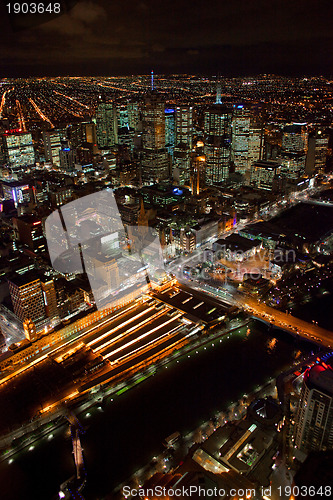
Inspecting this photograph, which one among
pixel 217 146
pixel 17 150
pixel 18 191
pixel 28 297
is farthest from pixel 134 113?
pixel 28 297

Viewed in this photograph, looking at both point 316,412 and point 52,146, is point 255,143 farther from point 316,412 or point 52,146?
point 316,412

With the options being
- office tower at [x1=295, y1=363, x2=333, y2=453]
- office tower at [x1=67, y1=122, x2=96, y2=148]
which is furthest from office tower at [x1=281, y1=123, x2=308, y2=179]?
office tower at [x1=295, y1=363, x2=333, y2=453]

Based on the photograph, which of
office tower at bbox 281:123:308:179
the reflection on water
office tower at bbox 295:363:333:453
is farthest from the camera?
office tower at bbox 281:123:308:179

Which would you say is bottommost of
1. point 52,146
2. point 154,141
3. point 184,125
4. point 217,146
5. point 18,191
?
point 18,191

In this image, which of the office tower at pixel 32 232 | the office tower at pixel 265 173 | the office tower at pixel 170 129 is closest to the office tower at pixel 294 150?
the office tower at pixel 265 173

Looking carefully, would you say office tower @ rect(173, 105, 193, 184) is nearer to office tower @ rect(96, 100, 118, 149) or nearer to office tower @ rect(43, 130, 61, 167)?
office tower @ rect(96, 100, 118, 149)

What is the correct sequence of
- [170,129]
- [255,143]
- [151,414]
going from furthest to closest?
1. [170,129]
2. [255,143]
3. [151,414]

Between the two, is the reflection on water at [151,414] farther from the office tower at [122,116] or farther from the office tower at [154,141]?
the office tower at [122,116]

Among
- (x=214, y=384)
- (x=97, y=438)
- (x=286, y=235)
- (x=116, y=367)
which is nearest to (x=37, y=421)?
(x=97, y=438)
